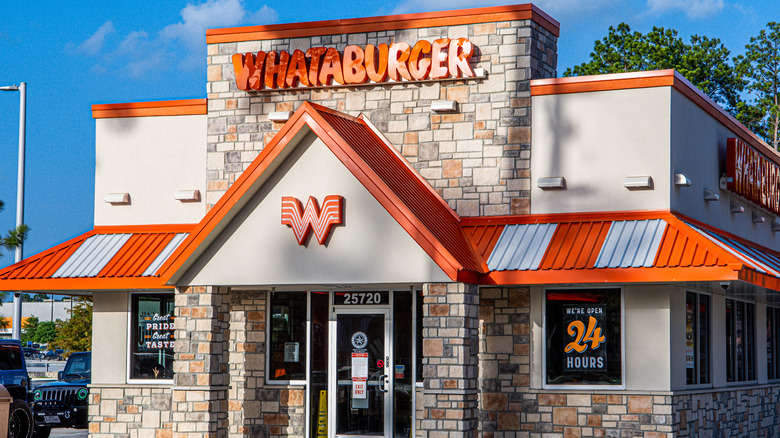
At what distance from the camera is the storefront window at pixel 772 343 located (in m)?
20.4

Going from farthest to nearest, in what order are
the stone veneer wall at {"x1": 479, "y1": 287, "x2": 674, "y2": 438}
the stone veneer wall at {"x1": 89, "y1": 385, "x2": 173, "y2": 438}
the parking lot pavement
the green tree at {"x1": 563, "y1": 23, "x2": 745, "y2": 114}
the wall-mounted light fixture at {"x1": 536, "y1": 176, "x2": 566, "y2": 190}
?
the green tree at {"x1": 563, "y1": 23, "x2": 745, "y2": 114} < the parking lot pavement < the stone veneer wall at {"x1": 89, "y1": 385, "x2": 173, "y2": 438} < the wall-mounted light fixture at {"x1": 536, "y1": 176, "x2": 566, "y2": 190} < the stone veneer wall at {"x1": 479, "y1": 287, "x2": 674, "y2": 438}

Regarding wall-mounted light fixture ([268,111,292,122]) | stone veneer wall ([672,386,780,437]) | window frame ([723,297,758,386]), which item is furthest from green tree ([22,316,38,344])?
window frame ([723,297,758,386])

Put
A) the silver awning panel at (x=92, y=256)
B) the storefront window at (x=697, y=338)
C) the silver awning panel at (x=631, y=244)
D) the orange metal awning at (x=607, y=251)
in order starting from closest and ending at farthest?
1. the orange metal awning at (x=607, y=251)
2. the silver awning panel at (x=631, y=244)
3. the storefront window at (x=697, y=338)
4. the silver awning panel at (x=92, y=256)

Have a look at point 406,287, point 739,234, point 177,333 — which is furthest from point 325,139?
point 739,234

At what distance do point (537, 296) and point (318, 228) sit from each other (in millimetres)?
3572

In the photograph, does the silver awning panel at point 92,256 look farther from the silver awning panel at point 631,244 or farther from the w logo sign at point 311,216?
the silver awning panel at point 631,244

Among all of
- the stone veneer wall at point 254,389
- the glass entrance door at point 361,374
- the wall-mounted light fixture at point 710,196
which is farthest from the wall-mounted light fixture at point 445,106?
the wall-mounted light fixture at point 710,196

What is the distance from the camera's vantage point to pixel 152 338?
1739 cm

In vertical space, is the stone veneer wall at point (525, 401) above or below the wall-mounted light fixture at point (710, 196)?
below

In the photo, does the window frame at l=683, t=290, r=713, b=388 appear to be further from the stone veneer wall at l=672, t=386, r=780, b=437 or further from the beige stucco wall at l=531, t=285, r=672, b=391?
the beige stucco wall at l=531, t=285, r=672, b=391

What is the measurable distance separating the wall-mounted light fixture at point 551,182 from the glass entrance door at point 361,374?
3228 millimetres

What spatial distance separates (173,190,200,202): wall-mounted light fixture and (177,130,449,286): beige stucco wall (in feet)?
7.70

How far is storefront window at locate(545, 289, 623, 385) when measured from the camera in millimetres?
14758

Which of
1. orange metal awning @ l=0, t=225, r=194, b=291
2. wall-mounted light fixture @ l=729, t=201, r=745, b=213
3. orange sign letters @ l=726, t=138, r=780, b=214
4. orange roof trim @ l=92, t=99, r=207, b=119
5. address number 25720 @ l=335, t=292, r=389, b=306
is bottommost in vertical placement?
address number 25720 @ l=335, t=292, r=389, b=306
